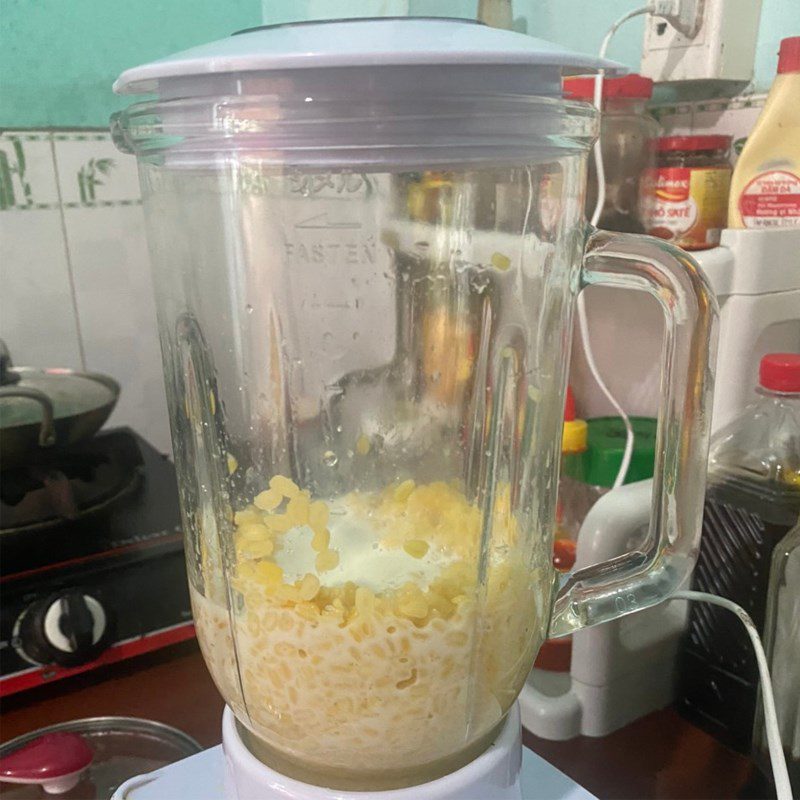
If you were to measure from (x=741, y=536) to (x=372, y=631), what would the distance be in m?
0.32

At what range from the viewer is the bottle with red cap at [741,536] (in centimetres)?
56

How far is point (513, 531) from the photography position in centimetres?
42

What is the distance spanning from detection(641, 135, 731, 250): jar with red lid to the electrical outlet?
0.06 meters

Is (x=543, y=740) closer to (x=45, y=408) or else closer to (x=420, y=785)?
(x=420, y=785)

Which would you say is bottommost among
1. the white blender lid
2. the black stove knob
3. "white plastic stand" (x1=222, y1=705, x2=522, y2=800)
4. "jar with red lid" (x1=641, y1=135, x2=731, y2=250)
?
the black stove knob

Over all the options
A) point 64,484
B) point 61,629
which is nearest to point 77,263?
point 64,484

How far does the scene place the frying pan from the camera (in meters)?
0.72

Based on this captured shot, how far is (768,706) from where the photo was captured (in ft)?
1.67

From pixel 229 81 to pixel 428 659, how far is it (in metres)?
0.26

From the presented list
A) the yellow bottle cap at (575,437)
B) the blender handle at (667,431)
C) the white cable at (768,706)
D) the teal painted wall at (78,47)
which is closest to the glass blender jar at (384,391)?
the blender handle at (667,431)

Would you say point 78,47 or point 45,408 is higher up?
point 78,47

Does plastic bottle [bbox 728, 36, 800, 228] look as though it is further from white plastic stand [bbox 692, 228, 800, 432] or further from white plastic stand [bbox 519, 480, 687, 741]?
white plastic stand [bbox 519, 480, 687, 741]

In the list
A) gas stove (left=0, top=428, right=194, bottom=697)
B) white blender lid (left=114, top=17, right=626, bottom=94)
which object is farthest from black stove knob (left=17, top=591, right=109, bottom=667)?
white blender lid (left=114, top=17, right=626, bottom=94)

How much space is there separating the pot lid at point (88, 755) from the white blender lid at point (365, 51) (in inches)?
17.5
